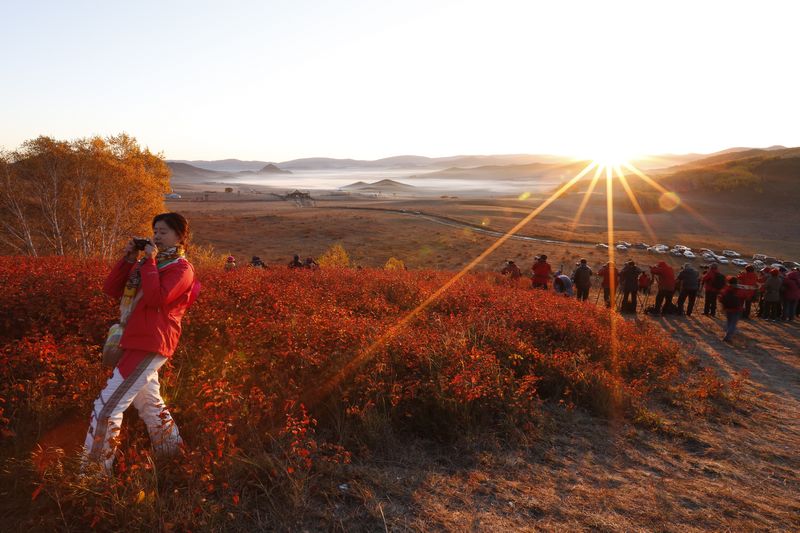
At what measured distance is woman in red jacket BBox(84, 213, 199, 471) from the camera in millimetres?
3869

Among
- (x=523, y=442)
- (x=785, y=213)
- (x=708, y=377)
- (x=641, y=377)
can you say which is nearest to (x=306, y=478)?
(x=523, y=442)

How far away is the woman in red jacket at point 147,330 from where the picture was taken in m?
3.87

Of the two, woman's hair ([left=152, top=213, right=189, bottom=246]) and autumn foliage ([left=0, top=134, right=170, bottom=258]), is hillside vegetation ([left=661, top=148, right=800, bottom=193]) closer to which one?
autumn foliage ([left=0, top=134, right=170, bottom=258])

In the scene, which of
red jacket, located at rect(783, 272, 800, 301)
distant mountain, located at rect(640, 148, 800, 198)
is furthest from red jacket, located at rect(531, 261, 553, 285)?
distant mountain, located at rect(640, 148, 800, 198)

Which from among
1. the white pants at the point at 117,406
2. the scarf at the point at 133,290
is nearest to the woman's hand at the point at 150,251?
the scarf at the point at 133,290

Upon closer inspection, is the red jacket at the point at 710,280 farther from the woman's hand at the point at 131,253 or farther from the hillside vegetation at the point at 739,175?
the hillside vegetation at the point at 739,175

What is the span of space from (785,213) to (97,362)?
112m

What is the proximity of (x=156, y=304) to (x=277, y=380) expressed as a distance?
2.29m

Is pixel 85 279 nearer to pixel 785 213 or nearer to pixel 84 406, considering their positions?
pixel 84 406

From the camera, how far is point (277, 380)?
582cm

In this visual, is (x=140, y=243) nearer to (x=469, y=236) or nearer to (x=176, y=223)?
(x=176, y=223)

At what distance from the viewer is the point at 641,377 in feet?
27.6

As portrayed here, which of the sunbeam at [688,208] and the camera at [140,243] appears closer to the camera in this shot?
the camera at [140,243]

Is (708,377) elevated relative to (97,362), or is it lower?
lower
